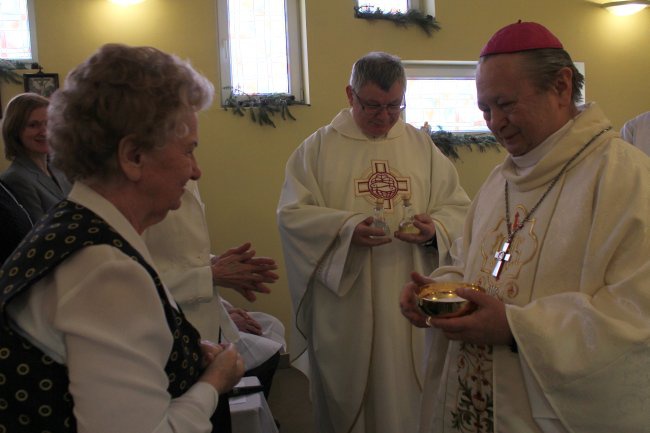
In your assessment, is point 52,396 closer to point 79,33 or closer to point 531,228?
point 531,228

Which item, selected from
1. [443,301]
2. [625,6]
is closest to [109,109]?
[443,301]

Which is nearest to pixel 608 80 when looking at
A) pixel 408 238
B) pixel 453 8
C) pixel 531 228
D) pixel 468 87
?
pixel 468 87

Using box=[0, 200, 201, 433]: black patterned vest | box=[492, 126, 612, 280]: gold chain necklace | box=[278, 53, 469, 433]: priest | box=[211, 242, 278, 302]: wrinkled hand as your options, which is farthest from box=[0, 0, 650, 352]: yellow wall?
box=[0, 200, 201, 433]: black patterned vest

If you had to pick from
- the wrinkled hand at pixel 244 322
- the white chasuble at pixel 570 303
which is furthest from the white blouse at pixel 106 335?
the wrinkled hand at pixel 244 322

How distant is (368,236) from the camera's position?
2803mm

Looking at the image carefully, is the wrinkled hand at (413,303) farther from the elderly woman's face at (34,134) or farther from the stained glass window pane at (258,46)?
the stained glass window pane at (258,46)

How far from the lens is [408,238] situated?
2850mm

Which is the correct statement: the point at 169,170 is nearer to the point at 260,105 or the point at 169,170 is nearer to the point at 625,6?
the point at 260,105

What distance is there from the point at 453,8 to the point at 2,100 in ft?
12.6

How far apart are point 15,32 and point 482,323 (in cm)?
446

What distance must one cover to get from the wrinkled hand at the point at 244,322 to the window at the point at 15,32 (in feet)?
8.27

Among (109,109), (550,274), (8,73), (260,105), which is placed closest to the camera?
(109,109)

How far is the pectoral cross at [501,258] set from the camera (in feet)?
5.91

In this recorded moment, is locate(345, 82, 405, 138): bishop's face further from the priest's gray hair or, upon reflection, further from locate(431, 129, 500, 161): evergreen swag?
locate(431, 129, 500, 161): evergreen swag
